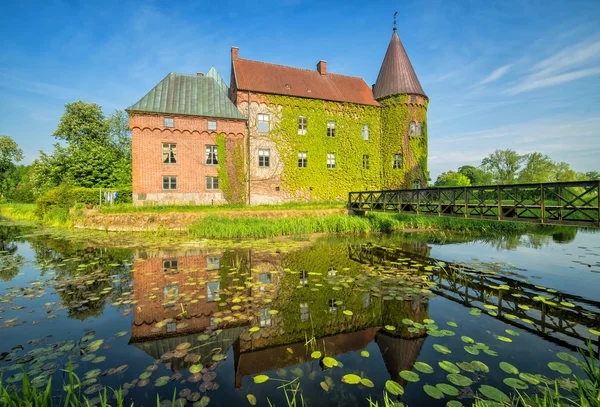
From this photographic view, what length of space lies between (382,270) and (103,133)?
42.7 metres

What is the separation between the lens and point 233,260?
29.6 ft

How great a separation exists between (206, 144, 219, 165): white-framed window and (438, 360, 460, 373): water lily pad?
2041cm

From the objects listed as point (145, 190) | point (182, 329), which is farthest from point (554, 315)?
point (145, 190)

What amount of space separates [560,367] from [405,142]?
2393cm

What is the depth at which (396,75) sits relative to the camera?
25.7 meters

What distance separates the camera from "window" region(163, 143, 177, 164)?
19969 millimetres

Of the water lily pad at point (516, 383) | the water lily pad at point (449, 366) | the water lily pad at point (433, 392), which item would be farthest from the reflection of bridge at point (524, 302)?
the water lily pad at point (433, 392)

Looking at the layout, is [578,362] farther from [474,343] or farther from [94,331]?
[94,331]

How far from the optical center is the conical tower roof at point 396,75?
25.3m

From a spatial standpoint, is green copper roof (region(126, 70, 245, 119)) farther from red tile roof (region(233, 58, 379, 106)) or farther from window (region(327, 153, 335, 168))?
window (region(327, 153, 335, 168))

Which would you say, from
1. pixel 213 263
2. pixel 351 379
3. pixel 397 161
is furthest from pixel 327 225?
pixel 397 161

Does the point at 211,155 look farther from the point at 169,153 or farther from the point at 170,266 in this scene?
the point at 170,266

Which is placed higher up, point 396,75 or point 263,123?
point 396,75

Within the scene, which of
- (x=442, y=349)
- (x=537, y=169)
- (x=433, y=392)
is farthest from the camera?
(x=537, y=169)
